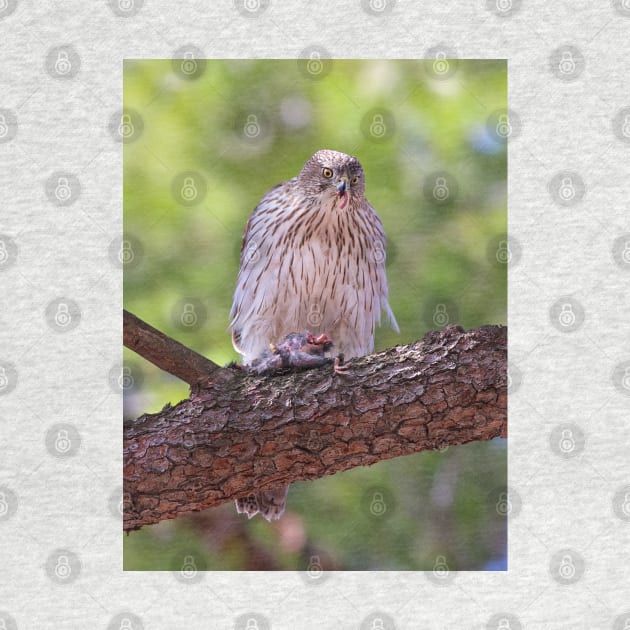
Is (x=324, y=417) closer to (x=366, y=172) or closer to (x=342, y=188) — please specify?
(x=342, y=188)

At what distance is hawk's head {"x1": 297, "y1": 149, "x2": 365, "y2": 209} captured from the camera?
159 inches

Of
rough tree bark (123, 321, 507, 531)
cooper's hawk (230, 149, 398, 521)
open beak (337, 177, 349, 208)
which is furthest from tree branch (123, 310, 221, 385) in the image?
open beak (337, 177, 349, 208)

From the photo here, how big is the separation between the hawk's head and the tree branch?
1.15m

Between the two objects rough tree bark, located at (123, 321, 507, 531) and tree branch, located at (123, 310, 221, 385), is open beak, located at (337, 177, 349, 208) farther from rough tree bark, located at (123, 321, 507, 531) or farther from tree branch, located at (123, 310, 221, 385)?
tree branch, located at (123, 310, 221, 385)

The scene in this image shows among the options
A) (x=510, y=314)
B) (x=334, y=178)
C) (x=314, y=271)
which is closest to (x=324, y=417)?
(x=314, y=271)

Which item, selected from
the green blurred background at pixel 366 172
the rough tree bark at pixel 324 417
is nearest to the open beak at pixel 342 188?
the green blurred background at pixel 366 172

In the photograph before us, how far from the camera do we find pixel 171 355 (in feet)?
11.3

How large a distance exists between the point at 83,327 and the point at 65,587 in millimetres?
1268

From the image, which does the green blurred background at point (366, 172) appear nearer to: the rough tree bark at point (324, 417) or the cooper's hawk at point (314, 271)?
the cooper's hawk at point (314, 271)

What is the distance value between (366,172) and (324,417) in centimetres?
138

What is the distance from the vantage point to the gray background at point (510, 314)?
3926mm

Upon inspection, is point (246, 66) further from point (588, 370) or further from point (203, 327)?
point (588, 370)

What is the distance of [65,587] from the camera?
397 cm

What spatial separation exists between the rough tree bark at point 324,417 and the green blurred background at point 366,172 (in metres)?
0.54
